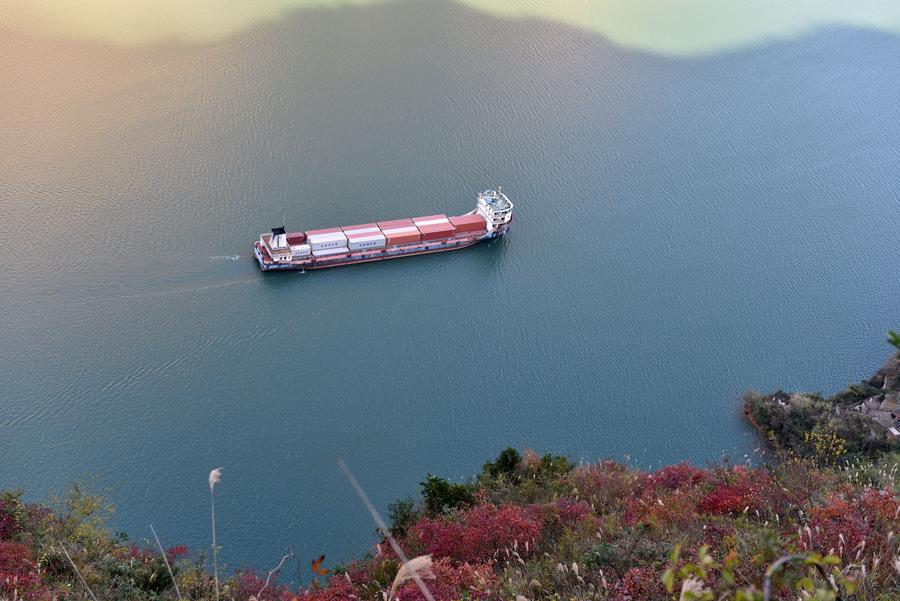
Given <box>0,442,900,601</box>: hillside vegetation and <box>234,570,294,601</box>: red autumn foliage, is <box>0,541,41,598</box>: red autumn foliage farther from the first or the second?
<box>234,570,294,601</box>: red autumn foliage

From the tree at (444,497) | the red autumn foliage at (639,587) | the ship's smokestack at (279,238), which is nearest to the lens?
the red autumn foliage at (639,587)

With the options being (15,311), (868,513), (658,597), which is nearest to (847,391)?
(868,513)

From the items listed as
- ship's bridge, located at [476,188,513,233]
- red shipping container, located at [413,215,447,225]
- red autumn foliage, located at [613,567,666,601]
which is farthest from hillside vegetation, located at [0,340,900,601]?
red shipping container, located at [413,215,447,225]

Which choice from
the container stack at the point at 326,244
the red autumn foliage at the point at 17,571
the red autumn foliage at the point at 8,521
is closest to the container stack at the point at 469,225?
the container stack at the point at 326,244

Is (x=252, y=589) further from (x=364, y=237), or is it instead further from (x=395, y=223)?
(x=395, y=223)

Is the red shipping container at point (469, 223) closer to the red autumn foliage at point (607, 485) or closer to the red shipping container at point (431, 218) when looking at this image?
the red shipping container at point (431, 218)

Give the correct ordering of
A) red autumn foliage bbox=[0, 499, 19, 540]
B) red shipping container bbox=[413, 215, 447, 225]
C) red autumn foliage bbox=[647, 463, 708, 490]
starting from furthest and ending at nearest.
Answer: red shipping container bbox=[413, 215, 447, 225] → red autumn foliage bbox=[647, 463, 708, 490] → red autumn foliage bbox=[0, 499, 19, 540]

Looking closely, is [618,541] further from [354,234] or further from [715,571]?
[354,234]
